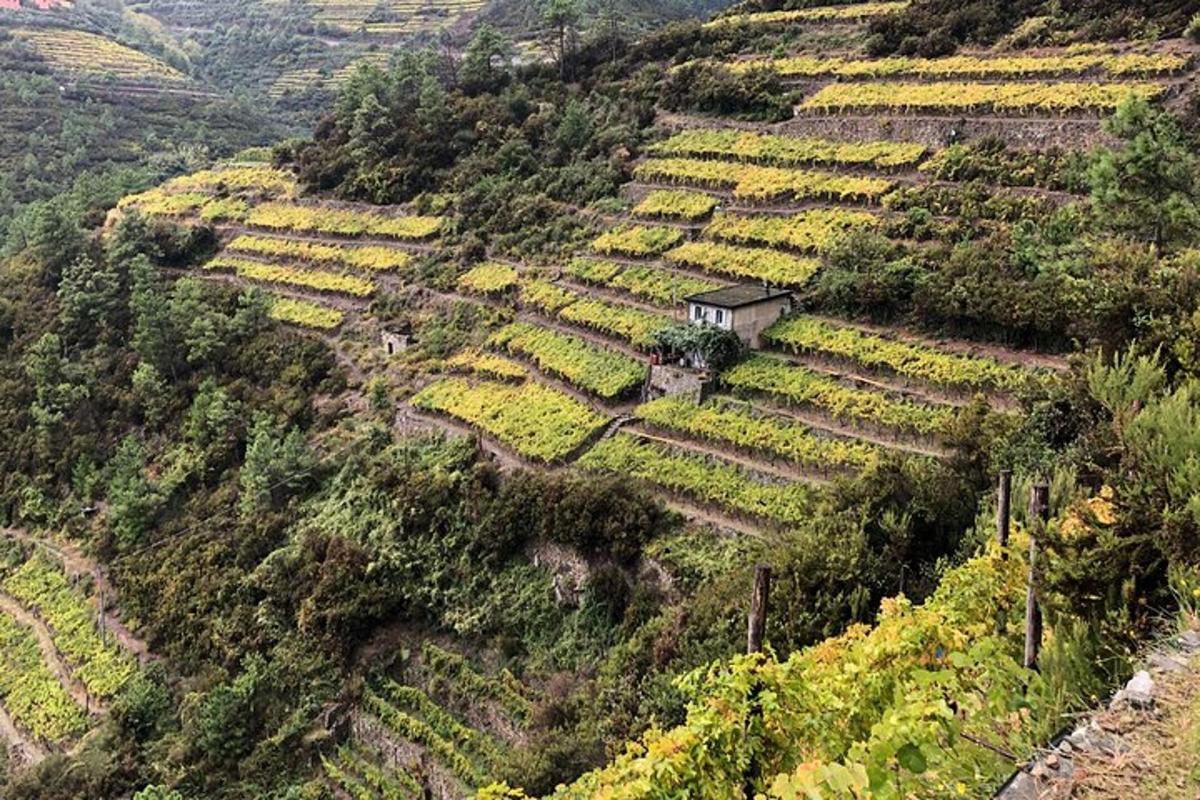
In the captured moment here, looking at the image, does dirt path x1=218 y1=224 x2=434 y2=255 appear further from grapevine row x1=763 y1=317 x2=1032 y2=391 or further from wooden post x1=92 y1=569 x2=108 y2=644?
grapevine row x1=763 y1=317 x2=1032 y2=391

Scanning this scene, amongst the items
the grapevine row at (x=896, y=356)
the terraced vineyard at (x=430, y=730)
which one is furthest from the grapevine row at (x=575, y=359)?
the terraced vineyard at (x=430, y=730)

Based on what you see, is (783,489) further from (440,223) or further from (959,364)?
(440,223)

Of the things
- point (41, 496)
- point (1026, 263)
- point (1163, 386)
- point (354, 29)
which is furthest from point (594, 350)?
point (354, 29)

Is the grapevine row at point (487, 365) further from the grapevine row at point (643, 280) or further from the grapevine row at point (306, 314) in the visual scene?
the grapevine row at point (306, 314)

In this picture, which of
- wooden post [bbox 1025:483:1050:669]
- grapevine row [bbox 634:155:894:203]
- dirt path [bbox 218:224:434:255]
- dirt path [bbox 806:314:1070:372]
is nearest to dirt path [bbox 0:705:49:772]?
dirt path [bbox 218:224:434:255]

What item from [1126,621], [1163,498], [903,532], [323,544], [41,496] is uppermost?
[1163,498]
